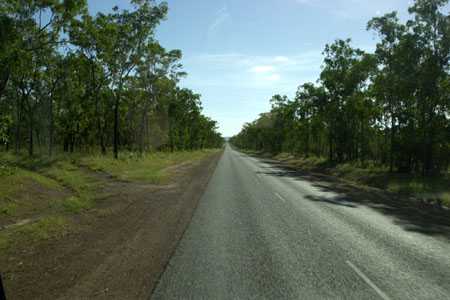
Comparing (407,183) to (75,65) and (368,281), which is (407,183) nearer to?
(368,281)

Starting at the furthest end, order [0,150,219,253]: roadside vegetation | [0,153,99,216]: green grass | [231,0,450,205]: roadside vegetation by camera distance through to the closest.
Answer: [231,0,450,205]: roadside vegetation
[0,153,99,216]: green grass
[0,150,219,253]: roadside vegetation

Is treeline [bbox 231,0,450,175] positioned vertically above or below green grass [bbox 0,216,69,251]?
above

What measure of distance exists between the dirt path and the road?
1.32ft

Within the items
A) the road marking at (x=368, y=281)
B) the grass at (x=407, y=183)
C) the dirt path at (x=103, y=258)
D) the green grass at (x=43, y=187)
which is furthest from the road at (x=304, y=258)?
the grass at (x=407, y=183)

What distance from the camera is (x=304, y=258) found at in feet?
23.9

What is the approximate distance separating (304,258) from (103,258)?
3.93 metres

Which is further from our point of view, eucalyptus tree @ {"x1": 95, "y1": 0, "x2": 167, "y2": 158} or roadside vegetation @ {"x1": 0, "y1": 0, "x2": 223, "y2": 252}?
eucalyptus tree @ {"x1": 95, "y1": 0, "x2": 167, "y2": 158}

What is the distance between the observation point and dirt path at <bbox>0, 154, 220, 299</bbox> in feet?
18.4

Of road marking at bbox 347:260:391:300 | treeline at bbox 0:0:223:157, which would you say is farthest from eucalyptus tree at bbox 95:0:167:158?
road marking at bbox 347:260:391:300

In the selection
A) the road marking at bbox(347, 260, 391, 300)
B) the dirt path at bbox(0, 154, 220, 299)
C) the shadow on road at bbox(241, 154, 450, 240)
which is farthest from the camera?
the shadow on road at bbox(241, 154, 450, 240)

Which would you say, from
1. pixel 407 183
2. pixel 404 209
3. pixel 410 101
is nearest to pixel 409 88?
pixel 410 101

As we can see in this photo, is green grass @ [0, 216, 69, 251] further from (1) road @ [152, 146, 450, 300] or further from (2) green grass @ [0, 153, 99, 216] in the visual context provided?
(1) road @ [152, 146, 450, 300]

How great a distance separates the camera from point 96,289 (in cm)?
560

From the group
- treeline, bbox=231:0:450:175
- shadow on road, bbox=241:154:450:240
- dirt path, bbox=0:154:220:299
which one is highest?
treeline, bbox=231:0:450:175
